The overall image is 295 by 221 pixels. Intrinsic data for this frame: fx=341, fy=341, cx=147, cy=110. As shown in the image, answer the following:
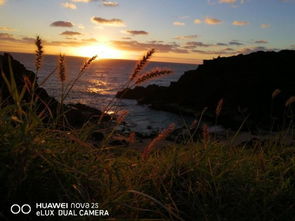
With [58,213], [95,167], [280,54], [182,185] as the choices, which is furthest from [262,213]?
[280,54]

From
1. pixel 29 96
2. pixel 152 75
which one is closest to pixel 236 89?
pixel 29 96

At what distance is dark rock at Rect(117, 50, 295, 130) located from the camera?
2758 cm

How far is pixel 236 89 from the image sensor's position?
31.5 m

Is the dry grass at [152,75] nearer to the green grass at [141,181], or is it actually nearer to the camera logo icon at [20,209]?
the green grass at [141,181]

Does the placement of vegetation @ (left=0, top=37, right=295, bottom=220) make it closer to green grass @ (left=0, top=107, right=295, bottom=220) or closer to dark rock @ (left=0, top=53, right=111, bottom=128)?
green grass @ (left=0, top=107, right=295, bottom=220)

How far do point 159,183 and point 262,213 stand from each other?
2.86 feet

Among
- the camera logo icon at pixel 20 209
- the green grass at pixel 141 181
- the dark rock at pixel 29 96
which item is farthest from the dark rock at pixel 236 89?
the camera logo icon at pixel 20 209

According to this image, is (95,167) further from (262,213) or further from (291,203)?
(291,203)

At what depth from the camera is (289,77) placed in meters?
31.5

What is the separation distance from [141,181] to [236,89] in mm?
29898

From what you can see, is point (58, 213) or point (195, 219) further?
point (195, 219)

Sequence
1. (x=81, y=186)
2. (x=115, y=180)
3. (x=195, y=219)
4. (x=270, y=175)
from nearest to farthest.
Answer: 1. (x=81, y=186)
2. (x=195, y=219)
3. (x=115, y=180)
4. (x=270, y=175)

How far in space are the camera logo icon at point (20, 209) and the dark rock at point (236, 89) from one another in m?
22.9

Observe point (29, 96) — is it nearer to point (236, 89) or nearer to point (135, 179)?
point (135, 179)
